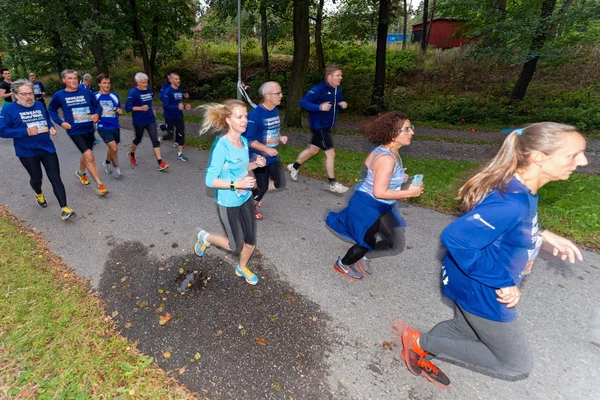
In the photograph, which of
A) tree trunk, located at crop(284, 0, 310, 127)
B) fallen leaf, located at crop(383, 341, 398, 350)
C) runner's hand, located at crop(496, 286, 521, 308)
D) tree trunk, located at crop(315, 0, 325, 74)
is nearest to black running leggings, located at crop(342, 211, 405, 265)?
fallen leaf, located at crop(383, 341, 398, 350)

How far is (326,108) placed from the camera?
5.50 m

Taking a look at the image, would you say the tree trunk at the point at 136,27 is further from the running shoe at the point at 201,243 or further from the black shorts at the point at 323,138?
the running shoe at the point at 201,243

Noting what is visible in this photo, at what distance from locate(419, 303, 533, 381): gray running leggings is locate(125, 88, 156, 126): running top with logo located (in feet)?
22.8

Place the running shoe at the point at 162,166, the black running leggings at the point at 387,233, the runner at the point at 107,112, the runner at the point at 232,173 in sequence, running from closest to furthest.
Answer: the runner at the point at 232,173 < the black running leggings at the point at 387,233 < the runner at the point at 107,112 < the running shoe at the point at 162,166

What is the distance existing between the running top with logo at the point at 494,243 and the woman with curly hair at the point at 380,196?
849 mm

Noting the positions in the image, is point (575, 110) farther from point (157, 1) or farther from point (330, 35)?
point (157, 1)

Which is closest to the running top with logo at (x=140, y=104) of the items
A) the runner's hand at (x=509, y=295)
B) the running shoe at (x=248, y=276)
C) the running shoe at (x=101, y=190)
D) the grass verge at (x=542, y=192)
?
the running shoe at (x=101, y=190)

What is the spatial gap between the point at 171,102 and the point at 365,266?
242 inches

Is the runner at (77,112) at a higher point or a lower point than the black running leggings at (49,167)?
higher

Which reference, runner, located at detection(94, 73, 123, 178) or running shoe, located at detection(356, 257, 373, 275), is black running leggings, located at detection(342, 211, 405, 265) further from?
runner, located at detection(94, 73, 123, 178)

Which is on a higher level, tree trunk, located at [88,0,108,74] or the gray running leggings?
tree trunk, located at [88,0,108,74]

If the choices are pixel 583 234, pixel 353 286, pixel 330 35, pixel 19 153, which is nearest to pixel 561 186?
pixel 583 234

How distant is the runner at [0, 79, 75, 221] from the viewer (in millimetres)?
4607

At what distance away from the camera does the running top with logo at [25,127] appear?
461cm
